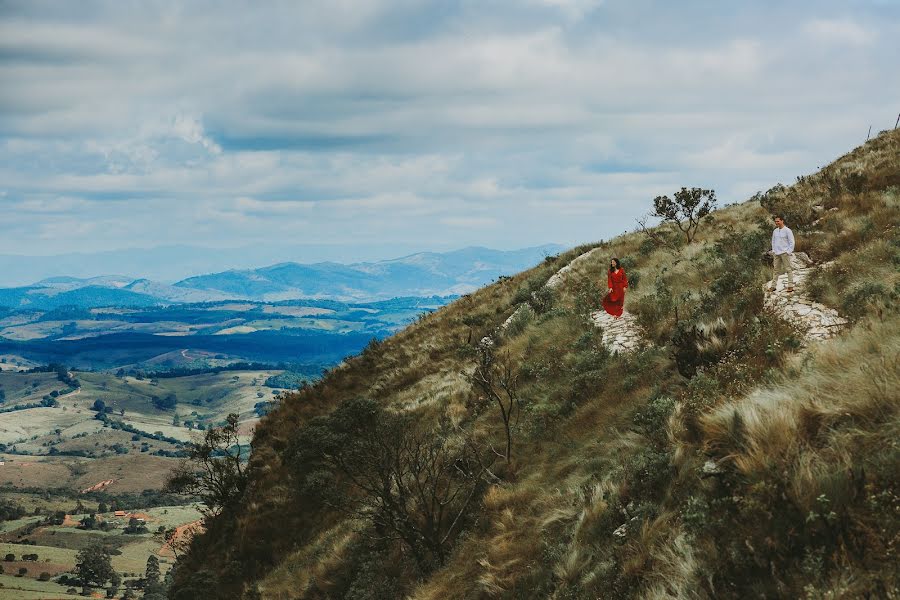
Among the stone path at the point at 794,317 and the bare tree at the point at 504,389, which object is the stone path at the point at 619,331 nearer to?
the stone path at the point at 794,317

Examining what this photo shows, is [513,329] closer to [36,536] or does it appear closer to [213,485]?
[213,485]

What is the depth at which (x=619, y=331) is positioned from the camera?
1752cm

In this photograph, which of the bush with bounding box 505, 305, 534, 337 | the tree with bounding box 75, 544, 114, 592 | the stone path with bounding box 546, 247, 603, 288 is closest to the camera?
the bush with bounding box 505, 305, 534, 337

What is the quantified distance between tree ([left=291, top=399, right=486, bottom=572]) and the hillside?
0.31 ft

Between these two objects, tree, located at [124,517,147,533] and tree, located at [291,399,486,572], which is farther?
tree, located at [124,517,147,533]

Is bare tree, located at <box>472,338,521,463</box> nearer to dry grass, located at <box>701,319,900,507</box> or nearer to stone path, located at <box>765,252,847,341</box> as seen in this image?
stone path, located at <box>765,252,847,341</box>

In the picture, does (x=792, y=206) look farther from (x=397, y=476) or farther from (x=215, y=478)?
(x=215, y=478)

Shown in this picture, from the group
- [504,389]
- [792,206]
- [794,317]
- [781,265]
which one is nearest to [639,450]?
[794,317]

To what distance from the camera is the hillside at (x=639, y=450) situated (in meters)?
5.71

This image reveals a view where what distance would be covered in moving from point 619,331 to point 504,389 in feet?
13.0

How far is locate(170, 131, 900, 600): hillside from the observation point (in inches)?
225

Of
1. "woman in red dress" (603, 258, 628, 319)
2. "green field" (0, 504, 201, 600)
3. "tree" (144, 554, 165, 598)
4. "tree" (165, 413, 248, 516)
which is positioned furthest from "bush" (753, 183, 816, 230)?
"green field" (0, 504, 201, 600)

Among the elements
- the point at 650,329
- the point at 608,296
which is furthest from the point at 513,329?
the point at 650,329

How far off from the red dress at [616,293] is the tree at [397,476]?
668cm
